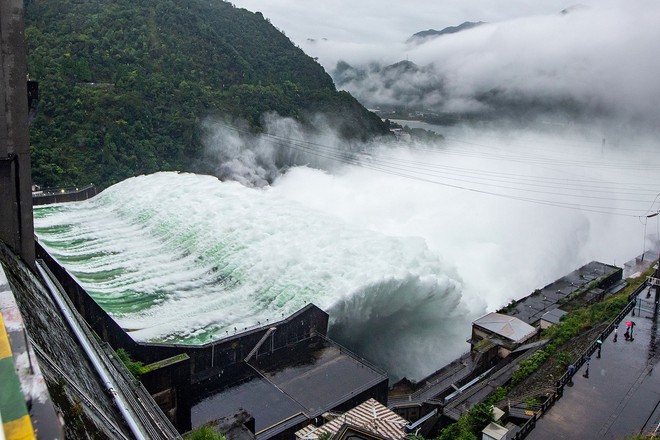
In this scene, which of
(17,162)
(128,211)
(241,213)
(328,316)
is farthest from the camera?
(128,211)

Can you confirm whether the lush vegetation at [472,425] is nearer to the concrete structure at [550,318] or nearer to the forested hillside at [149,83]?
the concrete structure at [550,318]

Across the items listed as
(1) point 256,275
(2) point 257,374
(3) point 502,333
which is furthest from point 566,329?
(1) point 256,275

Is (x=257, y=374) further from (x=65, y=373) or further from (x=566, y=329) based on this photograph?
(x=65, y=373)

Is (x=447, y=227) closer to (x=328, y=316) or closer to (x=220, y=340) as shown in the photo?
(x=328, y=316)

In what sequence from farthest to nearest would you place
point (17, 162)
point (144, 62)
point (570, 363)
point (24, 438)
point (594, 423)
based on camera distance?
point (144, 62)
point (570, 363)
point (594, 423)
point (17, 162)
point (24, 438)

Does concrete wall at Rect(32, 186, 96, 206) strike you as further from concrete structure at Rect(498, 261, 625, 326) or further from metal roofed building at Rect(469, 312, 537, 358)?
concrete structure at Rect(498, 261, 625, 326)

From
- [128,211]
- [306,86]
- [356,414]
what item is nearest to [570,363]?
[356,414]

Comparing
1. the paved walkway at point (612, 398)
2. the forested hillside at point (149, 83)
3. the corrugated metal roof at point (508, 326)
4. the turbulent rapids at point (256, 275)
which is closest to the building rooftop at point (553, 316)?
the corrugated metal roof at point (508, 326)

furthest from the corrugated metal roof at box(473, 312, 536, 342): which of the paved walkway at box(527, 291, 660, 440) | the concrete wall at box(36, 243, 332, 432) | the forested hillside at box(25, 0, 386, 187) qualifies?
the forested hillside at box(25, 0, 386, 187)
